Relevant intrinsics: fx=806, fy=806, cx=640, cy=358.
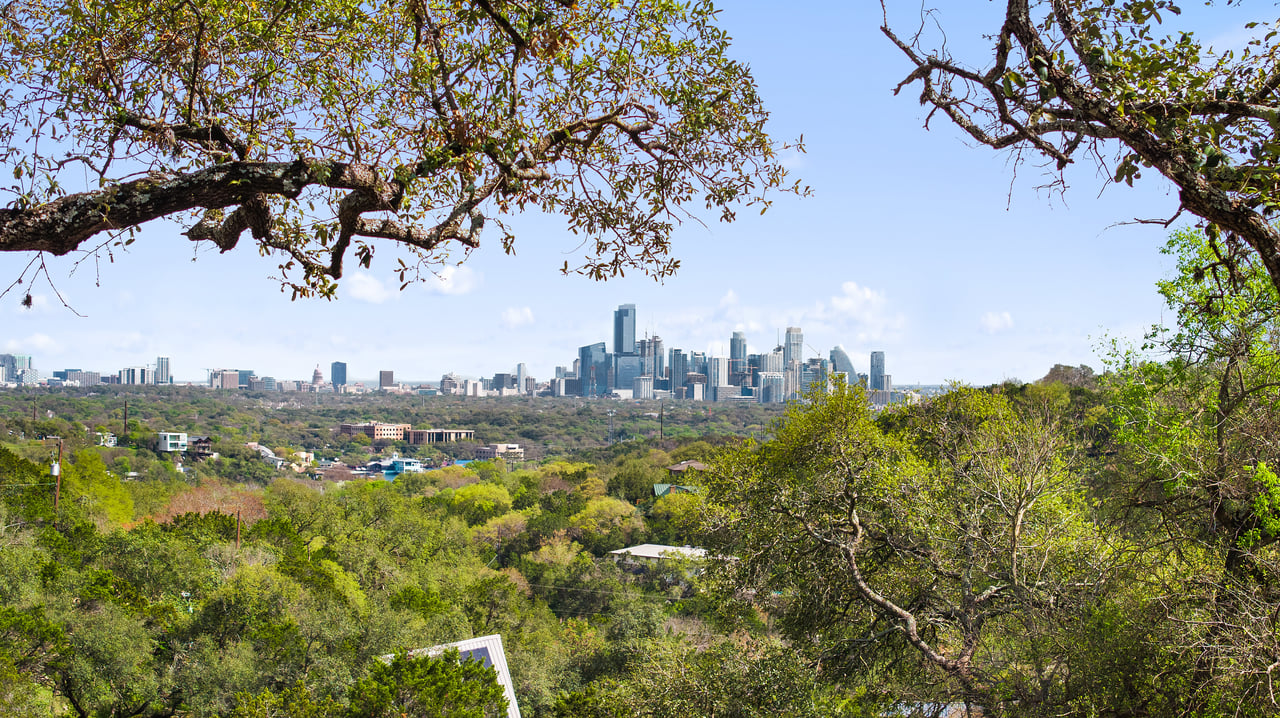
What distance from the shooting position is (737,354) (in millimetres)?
150625

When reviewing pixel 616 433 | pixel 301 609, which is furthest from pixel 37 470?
pixel 616 433

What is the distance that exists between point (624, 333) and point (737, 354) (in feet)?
90.7

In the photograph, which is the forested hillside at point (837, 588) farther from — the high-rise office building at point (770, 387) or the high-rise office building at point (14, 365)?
the high-rise office building at point (14, 365)

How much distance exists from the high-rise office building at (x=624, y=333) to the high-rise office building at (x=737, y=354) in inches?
795

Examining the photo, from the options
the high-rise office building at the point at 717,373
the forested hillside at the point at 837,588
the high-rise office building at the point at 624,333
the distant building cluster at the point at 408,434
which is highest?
the high-rise office building at the point at 624,333

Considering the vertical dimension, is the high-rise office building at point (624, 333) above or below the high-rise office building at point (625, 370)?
above

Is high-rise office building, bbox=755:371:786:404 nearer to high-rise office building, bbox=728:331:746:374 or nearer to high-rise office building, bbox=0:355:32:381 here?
A: high-rise office building, bbox=728:331:746:374

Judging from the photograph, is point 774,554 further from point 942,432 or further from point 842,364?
point 842,364

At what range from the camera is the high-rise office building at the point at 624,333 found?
528 ft

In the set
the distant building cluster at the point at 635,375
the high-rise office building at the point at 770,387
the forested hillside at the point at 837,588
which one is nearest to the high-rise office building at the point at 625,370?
the distant building cluster at the point at 635,375

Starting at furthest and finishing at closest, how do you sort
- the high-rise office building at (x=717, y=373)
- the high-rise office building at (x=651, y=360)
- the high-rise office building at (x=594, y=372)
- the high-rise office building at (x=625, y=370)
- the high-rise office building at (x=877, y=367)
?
the high-rise office building at (x=594, y=372), the high-rise office building at (x=625, y=370), the high-rise office building at (x=651, y=360), the high-rise office building at (x=717, y=373), the high-rise office building at (x=877, y=367)

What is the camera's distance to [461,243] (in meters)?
2.59

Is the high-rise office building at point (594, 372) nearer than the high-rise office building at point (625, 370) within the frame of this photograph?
No

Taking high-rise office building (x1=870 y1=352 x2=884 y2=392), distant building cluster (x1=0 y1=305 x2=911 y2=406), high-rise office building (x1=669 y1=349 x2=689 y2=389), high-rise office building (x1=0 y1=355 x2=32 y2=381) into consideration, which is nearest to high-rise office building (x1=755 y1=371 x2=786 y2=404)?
distant building cluster (x1=0 y1=305 x2=911 y2=406)
